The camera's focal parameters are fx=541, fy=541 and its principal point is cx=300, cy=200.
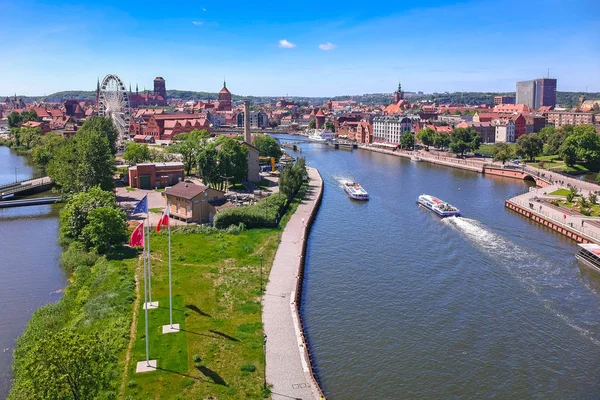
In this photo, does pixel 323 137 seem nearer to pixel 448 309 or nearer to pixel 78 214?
pixel 78 214

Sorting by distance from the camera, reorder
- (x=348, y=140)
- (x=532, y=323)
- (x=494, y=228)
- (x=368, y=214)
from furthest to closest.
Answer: (x=348, y=140), (x=368, y=214), (x=494, y=228), (x=532, y=323)

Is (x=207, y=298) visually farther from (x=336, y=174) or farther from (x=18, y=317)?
(x=336, y=174)

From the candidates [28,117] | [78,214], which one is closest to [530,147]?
[78,214]

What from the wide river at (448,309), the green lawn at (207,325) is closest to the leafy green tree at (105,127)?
the wide river at (448,309)

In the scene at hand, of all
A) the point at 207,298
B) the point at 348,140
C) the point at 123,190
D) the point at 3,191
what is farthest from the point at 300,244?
the point at 348,140

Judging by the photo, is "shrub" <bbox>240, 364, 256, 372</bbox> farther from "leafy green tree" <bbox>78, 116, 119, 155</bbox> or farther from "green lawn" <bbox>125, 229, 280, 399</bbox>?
"leafy green tree" <bbox>78, 116, 119, 155</bbox>
